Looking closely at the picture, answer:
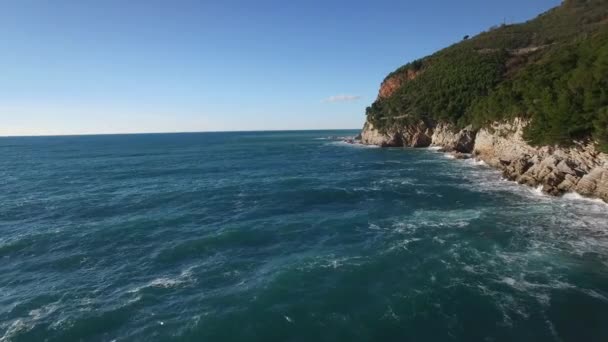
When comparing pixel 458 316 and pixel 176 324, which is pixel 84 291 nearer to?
pixel 176 324

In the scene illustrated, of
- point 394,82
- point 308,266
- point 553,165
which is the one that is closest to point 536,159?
point 553,165

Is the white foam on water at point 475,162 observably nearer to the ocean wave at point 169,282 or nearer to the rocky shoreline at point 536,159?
the rocky shoreline at point 536,159

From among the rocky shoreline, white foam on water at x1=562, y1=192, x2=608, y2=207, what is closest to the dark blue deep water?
white foam on water at x1=562, y1=192, x2=608, y2=207

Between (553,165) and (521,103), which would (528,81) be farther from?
(553,165)

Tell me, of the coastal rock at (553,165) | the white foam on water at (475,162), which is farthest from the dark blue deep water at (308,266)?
the white foam on water at (475,162)

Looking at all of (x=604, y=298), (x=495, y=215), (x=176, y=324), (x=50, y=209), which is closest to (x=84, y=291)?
(x=176, y=324)

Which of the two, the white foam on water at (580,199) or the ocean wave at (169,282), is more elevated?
the white foam on water at (580,199)
